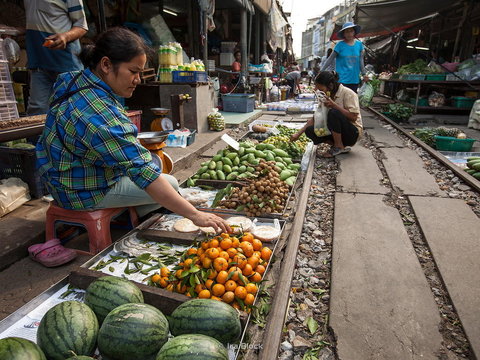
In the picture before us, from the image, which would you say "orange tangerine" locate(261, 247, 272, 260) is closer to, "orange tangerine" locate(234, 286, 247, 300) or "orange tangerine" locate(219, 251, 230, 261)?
"orange tangerine" locate(219, 251, 230, 261)

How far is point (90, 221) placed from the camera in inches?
99.2

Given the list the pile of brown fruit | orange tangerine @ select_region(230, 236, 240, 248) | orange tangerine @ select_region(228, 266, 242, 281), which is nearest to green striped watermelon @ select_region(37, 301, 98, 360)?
orange tangerine @ select_region(228, 266, 242, 281)

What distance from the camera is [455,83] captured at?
972cm

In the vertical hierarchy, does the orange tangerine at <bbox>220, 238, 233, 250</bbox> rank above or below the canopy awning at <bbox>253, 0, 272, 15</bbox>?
below

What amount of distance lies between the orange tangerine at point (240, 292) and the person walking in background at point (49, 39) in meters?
3.07

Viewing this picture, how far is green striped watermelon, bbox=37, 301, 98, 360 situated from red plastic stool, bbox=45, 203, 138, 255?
1.04m

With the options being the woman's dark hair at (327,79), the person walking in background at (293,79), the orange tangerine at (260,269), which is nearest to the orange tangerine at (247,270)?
the orange tangerine at (260,269)

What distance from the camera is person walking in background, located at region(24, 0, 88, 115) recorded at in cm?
350

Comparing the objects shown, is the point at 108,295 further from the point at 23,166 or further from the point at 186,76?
the point at 186,76

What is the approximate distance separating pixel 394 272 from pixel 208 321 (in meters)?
1.71

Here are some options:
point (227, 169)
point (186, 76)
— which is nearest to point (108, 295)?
point (227, 169)

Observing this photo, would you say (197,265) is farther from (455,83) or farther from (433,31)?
(433,31)

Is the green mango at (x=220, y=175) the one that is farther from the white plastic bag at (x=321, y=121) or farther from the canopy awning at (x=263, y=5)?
the canopy awning at (x=263, y=5)

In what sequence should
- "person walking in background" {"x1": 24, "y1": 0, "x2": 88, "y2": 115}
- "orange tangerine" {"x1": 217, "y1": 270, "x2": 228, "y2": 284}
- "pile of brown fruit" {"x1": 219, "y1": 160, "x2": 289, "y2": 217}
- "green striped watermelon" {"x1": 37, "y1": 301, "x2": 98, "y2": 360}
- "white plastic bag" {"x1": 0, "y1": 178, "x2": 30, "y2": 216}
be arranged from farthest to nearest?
"person walking in background" {"x1": 24, "y1": 0, "x2": 88, "y2": 115}, "pile of brown fruit" {"x1": 219, "y1": 160, "x2": 289, "y2": 217}, "white plastic bag" {"x1": 0, "y1": 178, "x2": 30, "y2": 216}, "orange tangerine" {"x1": 217, "y1": 270, "x2": 228, "y2": 284}, "green striped watermelon" {"x1": 37, "y1": 301, "x2": 98, "y2": 360}
